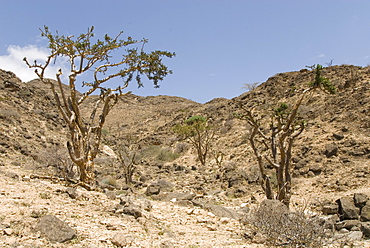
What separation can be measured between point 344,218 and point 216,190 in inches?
295

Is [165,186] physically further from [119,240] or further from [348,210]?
[119,240]

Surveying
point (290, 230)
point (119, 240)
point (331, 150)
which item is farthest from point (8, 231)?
point (331, 150)

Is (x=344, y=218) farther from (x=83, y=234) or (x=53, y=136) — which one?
(x=53, y=136)

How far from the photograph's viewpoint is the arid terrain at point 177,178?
525 cm

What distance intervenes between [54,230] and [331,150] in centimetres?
1468

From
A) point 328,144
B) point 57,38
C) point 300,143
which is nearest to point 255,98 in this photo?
point 300,143

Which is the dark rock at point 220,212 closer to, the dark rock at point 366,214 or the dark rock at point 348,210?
the dark rock at point 348,210

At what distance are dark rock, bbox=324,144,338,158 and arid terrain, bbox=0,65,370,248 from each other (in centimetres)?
5

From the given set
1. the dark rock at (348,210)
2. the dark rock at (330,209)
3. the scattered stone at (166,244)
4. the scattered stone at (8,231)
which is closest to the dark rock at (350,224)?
the dark rock at (348,210)

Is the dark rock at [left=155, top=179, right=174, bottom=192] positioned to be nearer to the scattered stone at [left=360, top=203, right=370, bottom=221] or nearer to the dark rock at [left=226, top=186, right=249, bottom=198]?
the dark rock at [left=226, top=186, right=249, bottom=198]

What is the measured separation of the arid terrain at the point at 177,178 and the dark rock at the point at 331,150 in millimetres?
52

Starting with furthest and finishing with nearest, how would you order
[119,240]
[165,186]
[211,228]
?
[165,186], [211,228], [119,240]

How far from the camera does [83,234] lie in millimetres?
4785

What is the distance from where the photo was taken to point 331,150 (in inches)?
613
